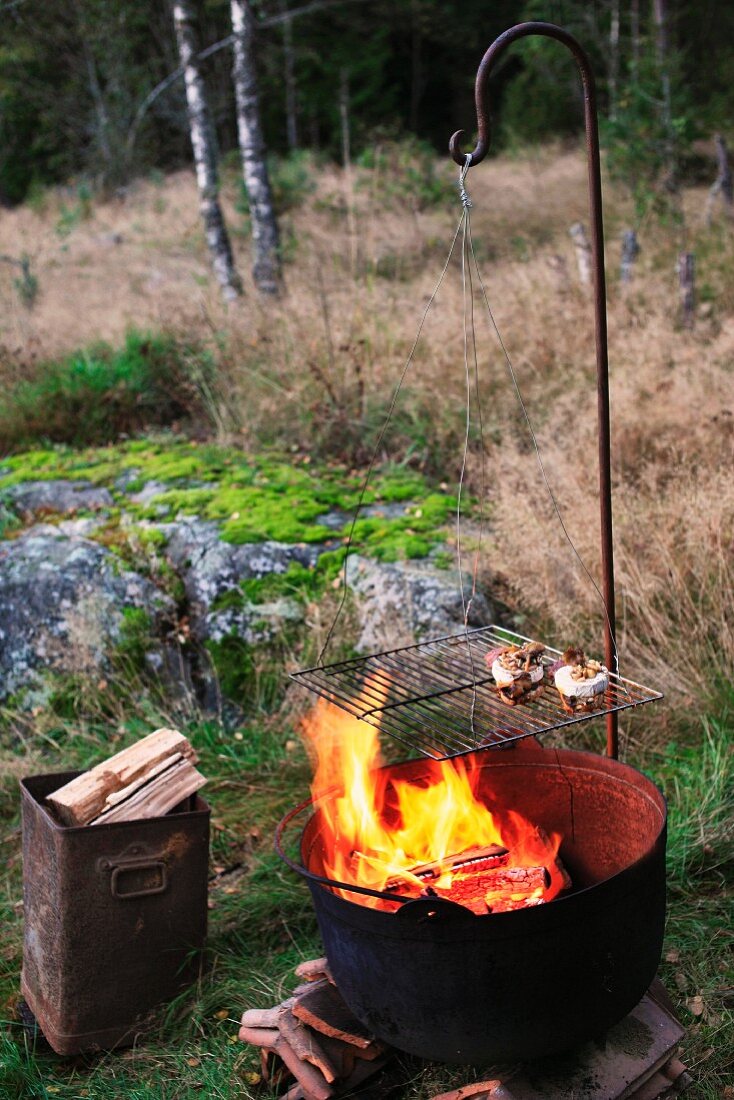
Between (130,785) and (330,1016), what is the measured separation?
2.99 feet

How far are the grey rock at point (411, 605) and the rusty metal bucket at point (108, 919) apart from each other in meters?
1.46

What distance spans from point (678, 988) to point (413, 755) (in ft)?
4.46

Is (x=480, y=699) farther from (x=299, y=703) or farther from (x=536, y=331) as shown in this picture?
(x=536, y=331)

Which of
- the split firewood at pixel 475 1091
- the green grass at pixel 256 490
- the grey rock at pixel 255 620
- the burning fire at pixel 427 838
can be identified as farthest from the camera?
the green grass at pixel 256 490

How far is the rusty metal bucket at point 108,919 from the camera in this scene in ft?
9.34

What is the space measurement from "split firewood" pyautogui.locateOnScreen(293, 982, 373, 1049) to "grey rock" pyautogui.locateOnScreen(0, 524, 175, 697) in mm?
2335

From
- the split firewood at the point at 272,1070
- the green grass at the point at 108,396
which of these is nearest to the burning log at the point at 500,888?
the split firewood at the point at 272,1070

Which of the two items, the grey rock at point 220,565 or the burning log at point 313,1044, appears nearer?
the burning log at point 313,1044

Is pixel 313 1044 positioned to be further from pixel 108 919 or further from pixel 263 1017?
pixel 108 919

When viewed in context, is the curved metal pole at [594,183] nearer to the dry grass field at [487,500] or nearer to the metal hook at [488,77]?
the metal hook at [488,77]

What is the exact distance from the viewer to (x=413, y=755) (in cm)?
391

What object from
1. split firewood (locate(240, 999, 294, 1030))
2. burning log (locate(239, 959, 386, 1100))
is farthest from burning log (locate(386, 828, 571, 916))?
split firewood (locate(240, 999, 294, 1030))

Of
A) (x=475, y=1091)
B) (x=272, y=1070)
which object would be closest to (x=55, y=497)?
(x=272, y=1070)

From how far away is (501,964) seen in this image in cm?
214
